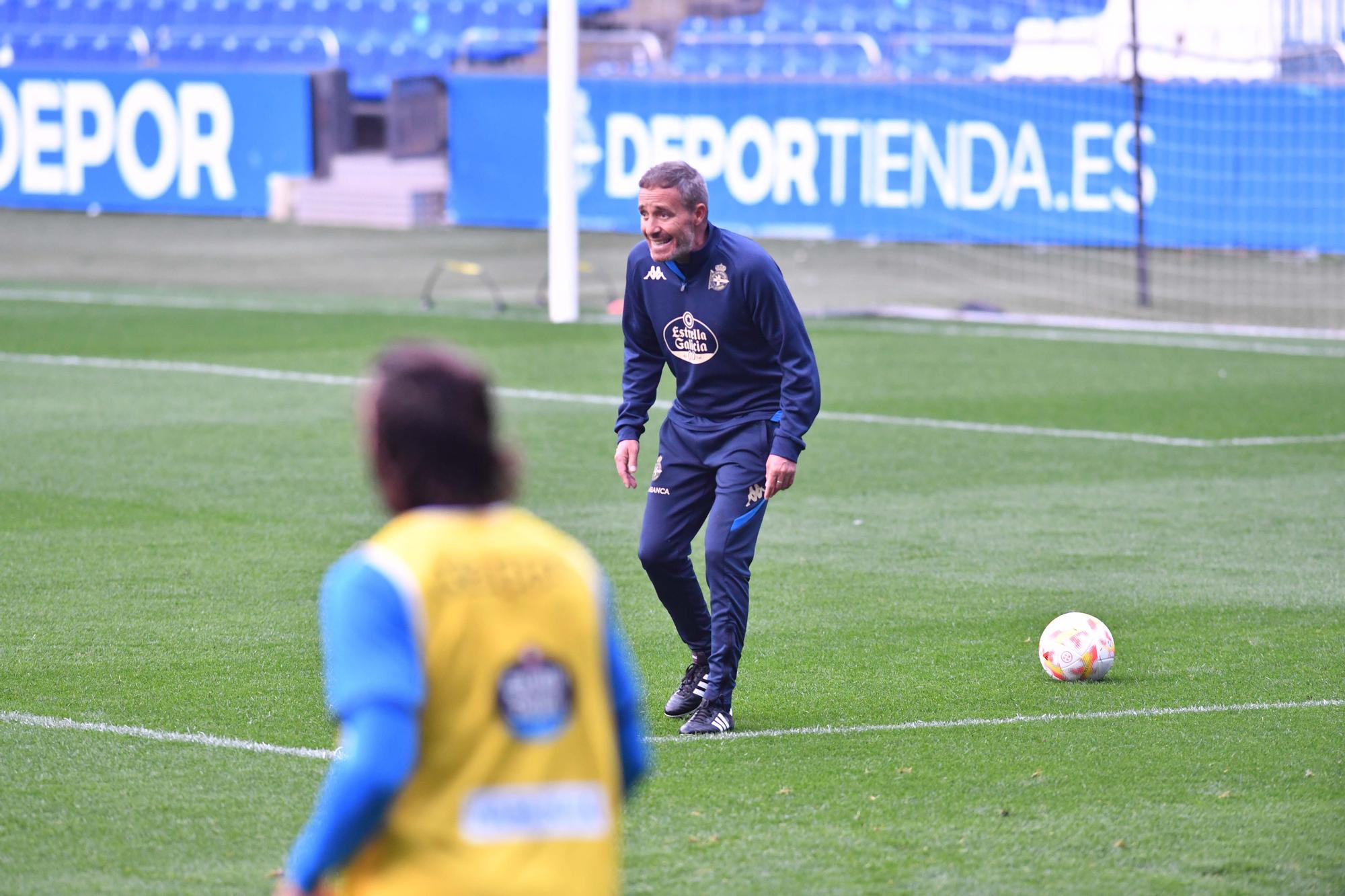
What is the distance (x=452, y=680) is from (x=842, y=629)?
5348 millimetres

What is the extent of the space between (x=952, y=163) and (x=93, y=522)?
15233mm

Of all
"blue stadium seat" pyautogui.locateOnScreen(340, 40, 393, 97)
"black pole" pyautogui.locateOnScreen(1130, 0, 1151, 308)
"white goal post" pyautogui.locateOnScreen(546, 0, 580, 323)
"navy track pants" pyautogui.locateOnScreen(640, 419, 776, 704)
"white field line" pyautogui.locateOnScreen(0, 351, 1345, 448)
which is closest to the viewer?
"navy track pants" pyautogui.locateOnScreen(640, 419, 776, 704)

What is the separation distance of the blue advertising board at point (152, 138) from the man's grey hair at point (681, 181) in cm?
2291

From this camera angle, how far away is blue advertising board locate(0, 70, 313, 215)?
92.0 feet

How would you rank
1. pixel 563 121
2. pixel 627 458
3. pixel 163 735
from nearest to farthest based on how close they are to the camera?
pixel 163 735, pixel 627 458, pixel 563 121

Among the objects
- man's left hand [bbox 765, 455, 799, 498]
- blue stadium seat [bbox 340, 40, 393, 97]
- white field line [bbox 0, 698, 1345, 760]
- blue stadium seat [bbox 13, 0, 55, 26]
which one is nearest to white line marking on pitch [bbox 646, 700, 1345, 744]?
white field line [bbox 0, 698, 1345, 760]

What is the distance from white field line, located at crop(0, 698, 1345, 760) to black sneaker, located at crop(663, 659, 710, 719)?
257 mm

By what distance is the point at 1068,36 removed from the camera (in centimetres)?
2589

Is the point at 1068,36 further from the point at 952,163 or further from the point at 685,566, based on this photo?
the point at 685,566

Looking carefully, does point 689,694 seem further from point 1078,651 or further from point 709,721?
point 1078,651

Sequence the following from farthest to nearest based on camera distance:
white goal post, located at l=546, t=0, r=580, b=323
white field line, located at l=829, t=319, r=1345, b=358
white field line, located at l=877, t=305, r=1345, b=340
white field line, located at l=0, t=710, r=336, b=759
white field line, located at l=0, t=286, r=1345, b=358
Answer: white field line, located at l=877, t=305, r=1345, b=340 → white goal post, located at l=546, t=0, r=580, b=323 → white field line, located at l=0, t=286, r=1345, b=358 → white field line, located at l=829, t=319, r=1345, b=358 → white field line, located at l=0, t=710, r=336, b=759

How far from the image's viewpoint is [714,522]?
6.22m

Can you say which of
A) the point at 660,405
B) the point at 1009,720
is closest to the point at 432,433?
the point at 1009,720

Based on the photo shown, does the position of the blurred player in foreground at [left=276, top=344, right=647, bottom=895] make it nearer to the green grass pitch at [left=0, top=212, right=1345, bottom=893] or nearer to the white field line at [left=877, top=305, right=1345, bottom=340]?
the green grass pitch at [left=0, top=212, right=1345, bottom=893]
